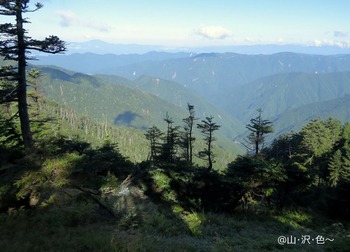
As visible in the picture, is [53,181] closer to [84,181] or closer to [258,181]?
[84,181]

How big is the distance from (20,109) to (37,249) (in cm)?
623

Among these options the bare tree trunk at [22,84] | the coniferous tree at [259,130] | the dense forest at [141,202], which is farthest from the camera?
the coniferous tree at [259,130]

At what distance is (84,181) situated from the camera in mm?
11227

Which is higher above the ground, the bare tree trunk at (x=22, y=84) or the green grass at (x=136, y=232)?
the bare tree trunk at (x=22, y=84)

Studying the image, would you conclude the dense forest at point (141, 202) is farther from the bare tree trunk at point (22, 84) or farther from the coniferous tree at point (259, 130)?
the coniferous tree at point (259, 130)

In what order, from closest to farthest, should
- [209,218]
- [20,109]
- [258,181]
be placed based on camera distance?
[20,109] < [209,218] < [258,181]

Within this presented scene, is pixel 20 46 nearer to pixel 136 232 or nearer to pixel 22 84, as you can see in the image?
pixel 22 84

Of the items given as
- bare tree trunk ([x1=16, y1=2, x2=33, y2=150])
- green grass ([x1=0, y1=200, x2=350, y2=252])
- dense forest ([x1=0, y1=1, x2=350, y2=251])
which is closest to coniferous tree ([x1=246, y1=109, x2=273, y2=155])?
dense forest ([x1=0, y1=1, x2=350, y2=251])

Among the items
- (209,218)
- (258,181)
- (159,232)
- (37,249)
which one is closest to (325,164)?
(258,181)

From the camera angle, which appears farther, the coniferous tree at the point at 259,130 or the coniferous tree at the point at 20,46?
the coniferous tree at the point at 259,130

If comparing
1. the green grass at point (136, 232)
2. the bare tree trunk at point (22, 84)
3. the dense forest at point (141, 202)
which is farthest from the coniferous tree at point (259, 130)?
the bare tree trunk at point (22, 84)

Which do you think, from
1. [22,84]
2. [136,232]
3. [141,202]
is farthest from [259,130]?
[22,84]

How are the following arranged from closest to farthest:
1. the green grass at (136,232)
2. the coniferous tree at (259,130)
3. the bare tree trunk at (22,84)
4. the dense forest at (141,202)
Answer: the green grass at (136,232) → the dense forest at (141,202) → the bare tree trunk at (22,84) → the coniferous tree at (259,130)

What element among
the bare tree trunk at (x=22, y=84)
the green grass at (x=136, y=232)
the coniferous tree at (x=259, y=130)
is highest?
the bare tree trunk at (x=22, y=84)
